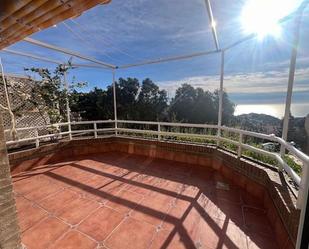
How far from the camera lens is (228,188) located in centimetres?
292

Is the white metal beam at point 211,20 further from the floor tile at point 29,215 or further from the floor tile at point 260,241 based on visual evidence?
the floor tile at point 29,215

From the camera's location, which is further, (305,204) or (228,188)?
(228,188)

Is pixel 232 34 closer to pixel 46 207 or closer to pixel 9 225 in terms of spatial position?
pixel 9 225

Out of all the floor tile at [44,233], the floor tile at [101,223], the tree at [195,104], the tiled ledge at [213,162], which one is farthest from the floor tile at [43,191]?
the tree at [195,104]

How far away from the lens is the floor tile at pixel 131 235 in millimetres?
1813

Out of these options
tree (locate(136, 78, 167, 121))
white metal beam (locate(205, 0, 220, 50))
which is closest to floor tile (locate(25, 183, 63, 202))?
white metal beam (locate(205, 0, 220, 50))

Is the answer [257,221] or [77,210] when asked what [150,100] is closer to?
[77,210]

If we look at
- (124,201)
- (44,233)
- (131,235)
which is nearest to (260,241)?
→ (131,235)

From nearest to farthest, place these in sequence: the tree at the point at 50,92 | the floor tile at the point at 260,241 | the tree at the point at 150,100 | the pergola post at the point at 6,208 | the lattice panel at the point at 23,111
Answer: the pergola post at the point at 6,208
the floor tile at the point at 260,241
the tree at the point at 50,92
the lattice panel at the point at 23,111
the tree at the point at 150,100

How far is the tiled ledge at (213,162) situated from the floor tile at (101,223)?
1.86m

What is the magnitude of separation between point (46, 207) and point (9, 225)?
57.1 inches

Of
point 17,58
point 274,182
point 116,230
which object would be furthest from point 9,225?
point 17,58

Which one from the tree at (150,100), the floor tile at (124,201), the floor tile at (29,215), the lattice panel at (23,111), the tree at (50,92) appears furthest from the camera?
the tree at (150,100)

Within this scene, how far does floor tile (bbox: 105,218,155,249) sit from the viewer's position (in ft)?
5.95
